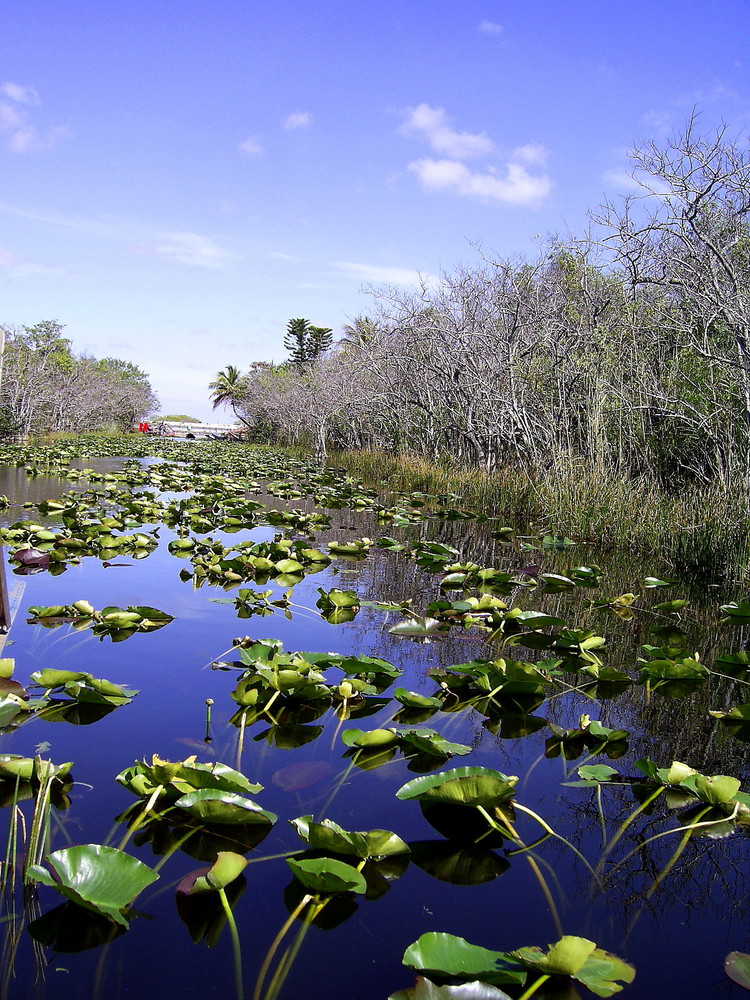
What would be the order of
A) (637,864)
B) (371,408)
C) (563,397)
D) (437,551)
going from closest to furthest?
(637,864)
(437,551)
(563,397)
(371,408)

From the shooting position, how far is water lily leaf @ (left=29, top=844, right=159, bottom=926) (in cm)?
154

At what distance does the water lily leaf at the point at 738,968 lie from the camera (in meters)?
1.50

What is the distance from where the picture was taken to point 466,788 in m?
2.03

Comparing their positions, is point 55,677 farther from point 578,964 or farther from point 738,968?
point 738,968

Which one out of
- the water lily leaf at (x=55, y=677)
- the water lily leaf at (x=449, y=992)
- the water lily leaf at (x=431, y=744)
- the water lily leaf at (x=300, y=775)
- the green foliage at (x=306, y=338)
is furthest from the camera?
the green foliage at (x=306, y=338)

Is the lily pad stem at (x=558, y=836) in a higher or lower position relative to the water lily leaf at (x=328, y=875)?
lower

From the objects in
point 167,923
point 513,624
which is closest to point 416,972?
point 167,923

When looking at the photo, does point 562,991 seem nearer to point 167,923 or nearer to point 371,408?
point 167,923

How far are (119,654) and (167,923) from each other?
6.94ft

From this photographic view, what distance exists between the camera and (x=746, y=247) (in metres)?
9.70

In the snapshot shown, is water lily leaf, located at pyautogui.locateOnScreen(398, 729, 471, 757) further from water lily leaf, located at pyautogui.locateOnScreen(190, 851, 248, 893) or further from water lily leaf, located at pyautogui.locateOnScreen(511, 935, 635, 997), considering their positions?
water lily leaf, located at pyautogui.locateOnScreen(511, 935, 635, 997)

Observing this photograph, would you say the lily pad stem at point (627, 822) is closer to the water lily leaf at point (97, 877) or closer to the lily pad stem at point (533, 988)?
the lily pad stem at point (533, 988)

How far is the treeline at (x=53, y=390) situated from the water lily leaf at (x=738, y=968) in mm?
16605

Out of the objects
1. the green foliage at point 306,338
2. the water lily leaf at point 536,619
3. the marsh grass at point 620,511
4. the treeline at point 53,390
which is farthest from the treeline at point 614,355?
the green foliage at point 306,338
